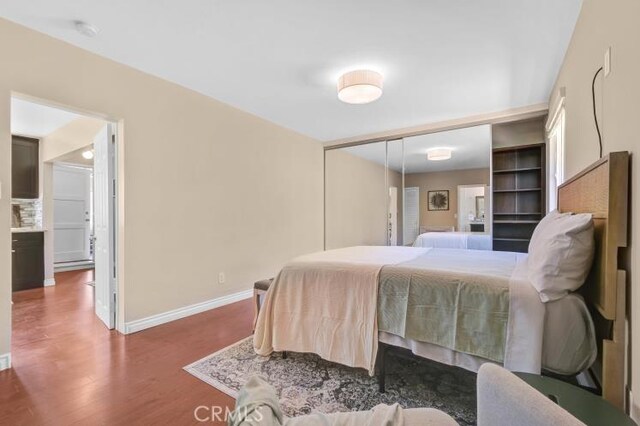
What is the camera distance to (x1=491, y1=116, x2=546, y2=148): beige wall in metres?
3.97

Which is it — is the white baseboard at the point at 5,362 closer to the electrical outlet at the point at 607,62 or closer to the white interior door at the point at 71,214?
the electrical outlet at the point at 607,62

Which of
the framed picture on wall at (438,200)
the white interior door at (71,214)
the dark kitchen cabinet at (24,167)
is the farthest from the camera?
the white interior door at (71,214)

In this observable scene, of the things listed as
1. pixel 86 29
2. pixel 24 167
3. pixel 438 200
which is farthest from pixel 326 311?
pixel 24 167

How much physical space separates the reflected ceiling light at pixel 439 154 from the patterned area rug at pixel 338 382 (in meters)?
3.35

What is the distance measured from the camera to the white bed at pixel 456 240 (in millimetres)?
4230

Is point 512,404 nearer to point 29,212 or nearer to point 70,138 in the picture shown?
point 70,138

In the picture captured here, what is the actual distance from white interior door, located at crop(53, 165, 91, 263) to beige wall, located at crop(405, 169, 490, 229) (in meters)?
6.62

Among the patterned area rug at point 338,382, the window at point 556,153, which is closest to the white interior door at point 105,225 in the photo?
the patterned area rug at point 338,382

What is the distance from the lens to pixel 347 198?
5797 millimetres


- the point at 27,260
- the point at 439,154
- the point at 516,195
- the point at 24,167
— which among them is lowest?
the point at 27,260

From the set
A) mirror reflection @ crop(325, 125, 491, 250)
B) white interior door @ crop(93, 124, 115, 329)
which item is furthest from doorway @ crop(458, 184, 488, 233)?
white interior door @ crop(93, 124, 115, 329)

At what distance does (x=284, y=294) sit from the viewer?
2.30 meters

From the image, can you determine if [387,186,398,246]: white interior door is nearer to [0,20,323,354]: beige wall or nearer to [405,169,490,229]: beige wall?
[405,169,490,229]: beige wall

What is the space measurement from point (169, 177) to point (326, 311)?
2228mm
